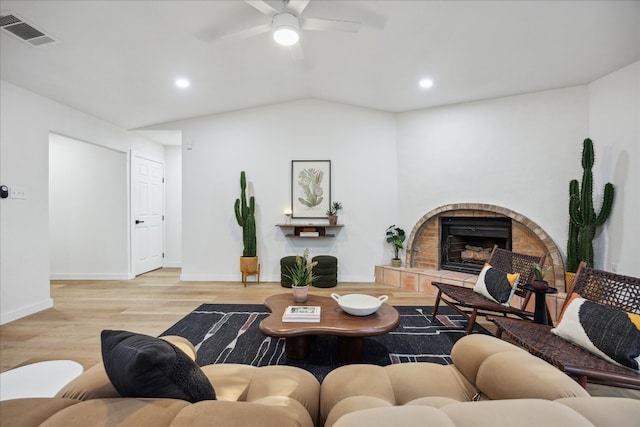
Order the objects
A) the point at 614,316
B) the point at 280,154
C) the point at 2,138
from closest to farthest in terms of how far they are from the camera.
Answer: the point at 614,316, the point at 2,138, the point at 280,154

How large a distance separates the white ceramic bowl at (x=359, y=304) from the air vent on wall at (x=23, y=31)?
324 cm

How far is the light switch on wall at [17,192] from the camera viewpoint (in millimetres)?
3135

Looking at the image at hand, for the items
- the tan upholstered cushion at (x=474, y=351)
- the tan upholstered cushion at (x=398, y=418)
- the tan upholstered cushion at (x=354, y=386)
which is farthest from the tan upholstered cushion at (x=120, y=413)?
the tan upholstered cushion at (x=474, y=351)

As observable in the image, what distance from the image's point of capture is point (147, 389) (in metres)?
0.75

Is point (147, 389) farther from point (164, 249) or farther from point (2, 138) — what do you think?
point (164, 249)

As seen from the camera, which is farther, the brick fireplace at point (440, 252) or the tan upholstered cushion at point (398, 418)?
the brick fireplace at point (440, 252)

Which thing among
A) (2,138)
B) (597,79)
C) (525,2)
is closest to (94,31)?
(2,138)

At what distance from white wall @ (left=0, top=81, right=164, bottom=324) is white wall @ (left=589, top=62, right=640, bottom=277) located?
625cm

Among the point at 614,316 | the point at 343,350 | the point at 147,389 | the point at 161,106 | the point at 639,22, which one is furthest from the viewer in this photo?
the point at 161,106

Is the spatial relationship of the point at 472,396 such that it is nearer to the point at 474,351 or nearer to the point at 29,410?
the point at 474,351

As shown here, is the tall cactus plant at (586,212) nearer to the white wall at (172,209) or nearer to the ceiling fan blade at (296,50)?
the ceiling fan blade at (296,50)

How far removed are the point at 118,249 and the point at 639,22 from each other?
6.75m

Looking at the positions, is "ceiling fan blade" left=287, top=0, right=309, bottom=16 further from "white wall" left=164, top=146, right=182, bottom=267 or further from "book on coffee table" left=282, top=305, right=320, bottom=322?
"white wall" left=164, top=146, right=182, bottom=267

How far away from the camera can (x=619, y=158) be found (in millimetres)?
3051
